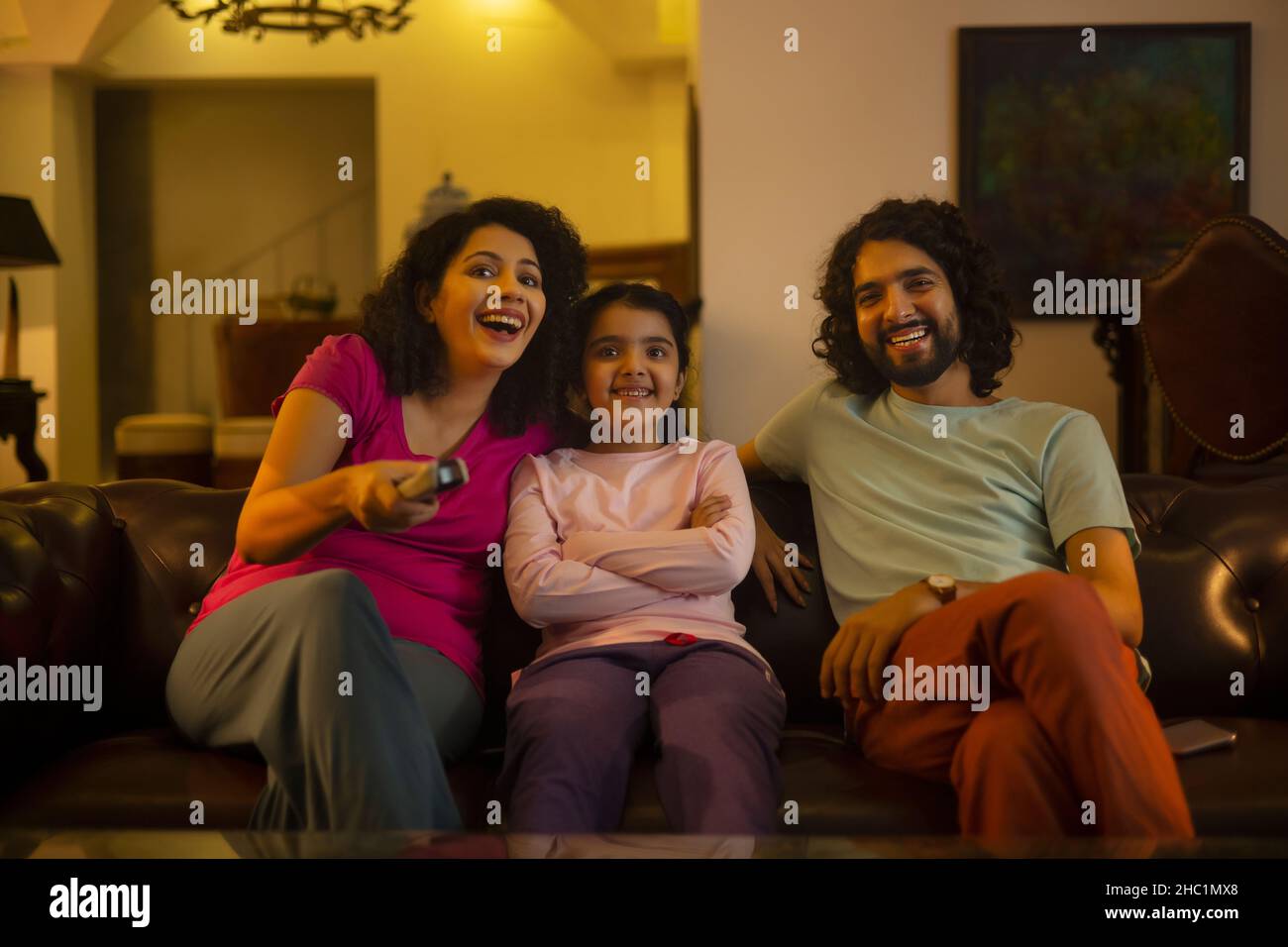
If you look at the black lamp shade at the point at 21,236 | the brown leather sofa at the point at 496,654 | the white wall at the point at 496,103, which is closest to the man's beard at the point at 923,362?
the brown leather sofa at the point at 496,654

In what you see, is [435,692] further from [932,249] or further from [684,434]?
[932,249]

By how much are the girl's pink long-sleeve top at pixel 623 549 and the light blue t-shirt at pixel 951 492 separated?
16cm

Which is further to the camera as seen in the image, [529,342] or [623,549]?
[529,342]

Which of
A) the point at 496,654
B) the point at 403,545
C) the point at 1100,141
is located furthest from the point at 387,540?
the point at 1100,141

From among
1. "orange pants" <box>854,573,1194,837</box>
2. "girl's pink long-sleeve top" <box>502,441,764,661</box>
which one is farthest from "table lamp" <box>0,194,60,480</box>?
"orange pants" <box>854,573,1194,837</box>

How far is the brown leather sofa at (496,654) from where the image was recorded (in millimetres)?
1435

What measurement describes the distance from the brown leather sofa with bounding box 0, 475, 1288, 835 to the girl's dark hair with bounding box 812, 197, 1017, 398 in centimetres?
24

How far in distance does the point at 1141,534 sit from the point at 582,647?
931 millimetres

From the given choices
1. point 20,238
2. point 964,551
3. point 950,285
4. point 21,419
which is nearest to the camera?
point 964,551

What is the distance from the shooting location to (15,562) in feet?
5.20

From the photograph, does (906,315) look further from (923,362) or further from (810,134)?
(810,134)

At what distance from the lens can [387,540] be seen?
1635mm

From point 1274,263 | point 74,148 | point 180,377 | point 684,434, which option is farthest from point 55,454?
point 1274,263

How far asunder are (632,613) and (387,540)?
1.15 feet
